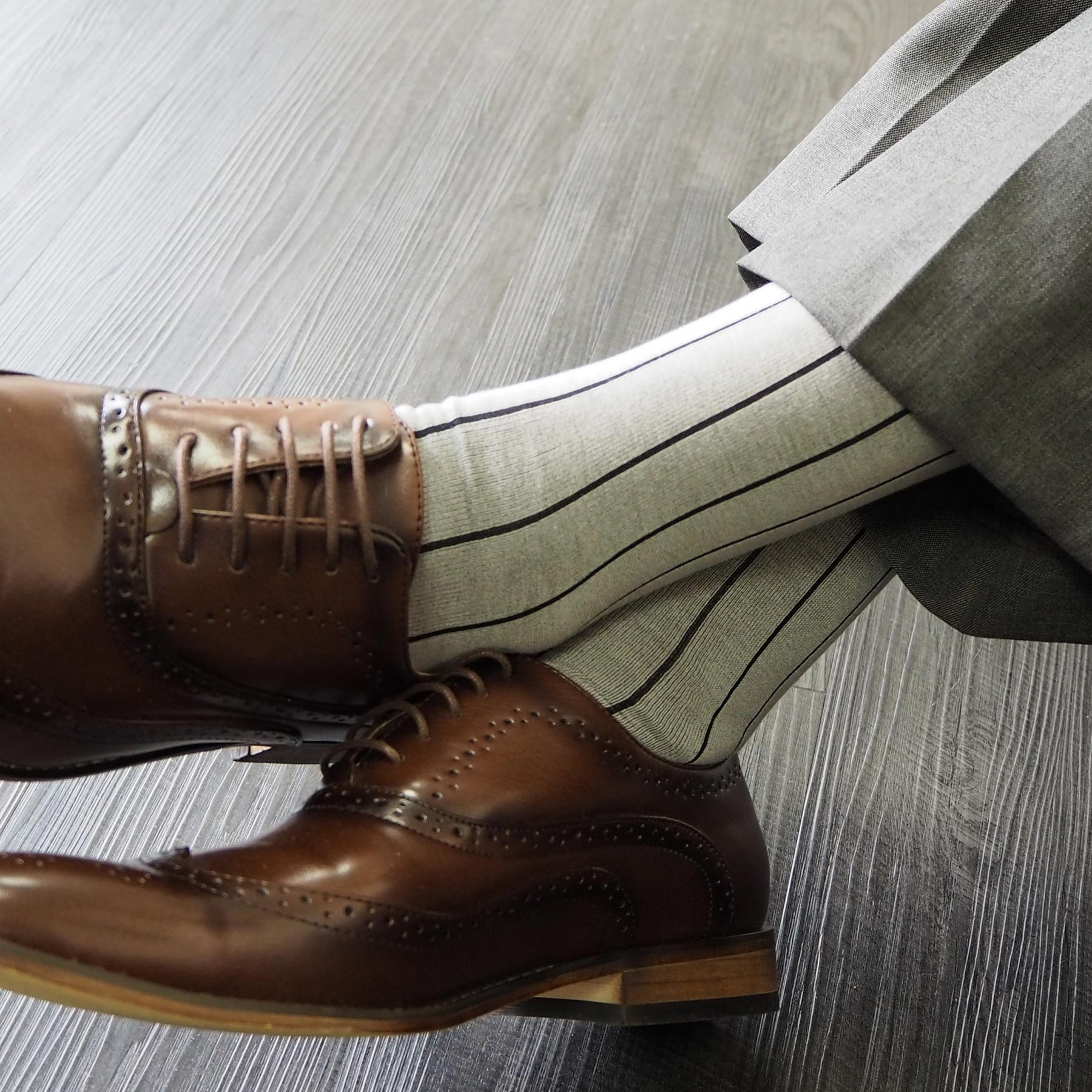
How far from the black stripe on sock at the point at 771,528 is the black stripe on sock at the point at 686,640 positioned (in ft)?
0.10

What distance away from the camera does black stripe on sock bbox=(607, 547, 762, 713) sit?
0.62m

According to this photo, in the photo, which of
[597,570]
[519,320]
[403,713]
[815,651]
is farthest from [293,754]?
[519,320]

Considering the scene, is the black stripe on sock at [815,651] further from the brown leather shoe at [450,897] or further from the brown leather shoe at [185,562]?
the brown leather shoe at [185,562]

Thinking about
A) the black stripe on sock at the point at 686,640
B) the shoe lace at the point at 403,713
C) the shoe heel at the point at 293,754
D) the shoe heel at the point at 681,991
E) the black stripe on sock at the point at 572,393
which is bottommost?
the shoe heel at the point at 681,991

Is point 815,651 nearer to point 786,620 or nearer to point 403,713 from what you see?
point 786,620

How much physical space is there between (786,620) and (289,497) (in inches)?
12.2

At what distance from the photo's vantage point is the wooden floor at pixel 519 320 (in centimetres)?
70

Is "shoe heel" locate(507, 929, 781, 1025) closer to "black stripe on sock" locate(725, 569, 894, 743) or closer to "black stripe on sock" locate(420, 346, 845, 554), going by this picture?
"black stripe on sock" locate(725, 569, 894, 743)

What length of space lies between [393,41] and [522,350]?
0.59 m

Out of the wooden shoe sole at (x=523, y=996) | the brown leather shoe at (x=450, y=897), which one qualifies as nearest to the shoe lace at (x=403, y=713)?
the brown leather shoe at (x=450, y=897)

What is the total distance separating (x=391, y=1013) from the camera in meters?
0.55

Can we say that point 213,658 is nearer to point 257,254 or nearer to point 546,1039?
point 546,1039

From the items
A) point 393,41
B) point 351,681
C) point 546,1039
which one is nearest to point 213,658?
point 351,681

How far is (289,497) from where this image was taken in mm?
556
